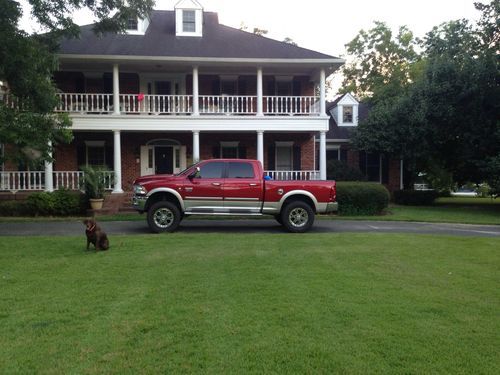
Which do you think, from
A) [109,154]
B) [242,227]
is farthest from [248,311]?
[109,154]

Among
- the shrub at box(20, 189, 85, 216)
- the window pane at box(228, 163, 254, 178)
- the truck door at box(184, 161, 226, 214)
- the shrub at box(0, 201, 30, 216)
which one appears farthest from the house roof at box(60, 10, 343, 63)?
the truck door at box(184, 161, 226, 214)

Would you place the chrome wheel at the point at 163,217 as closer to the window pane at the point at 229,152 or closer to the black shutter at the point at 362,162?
the window pane at the point at 229,152

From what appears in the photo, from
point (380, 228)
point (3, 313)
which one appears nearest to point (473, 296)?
point (3, 313)

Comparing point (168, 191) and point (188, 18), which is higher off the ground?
point (188, 18)

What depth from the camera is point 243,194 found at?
1205cm

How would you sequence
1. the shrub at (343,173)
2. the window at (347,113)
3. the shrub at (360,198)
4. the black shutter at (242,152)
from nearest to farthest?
1. the shrub at (360,198)
2. the black shutter at (242,152)
3. the shrub at (343,173)
4. the window at (347,113)

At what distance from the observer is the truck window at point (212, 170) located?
12.1m

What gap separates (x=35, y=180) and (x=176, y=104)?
706cm

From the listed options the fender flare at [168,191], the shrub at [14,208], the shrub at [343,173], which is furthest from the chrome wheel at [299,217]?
the shrub at [343,173]

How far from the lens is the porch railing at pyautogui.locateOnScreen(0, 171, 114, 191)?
1817 centimetres

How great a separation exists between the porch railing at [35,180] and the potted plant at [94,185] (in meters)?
0.86

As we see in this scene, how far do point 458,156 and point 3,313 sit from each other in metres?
21.7

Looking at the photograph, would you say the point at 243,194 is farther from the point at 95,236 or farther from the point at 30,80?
the point at 30,80

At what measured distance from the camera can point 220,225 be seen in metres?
13.8
